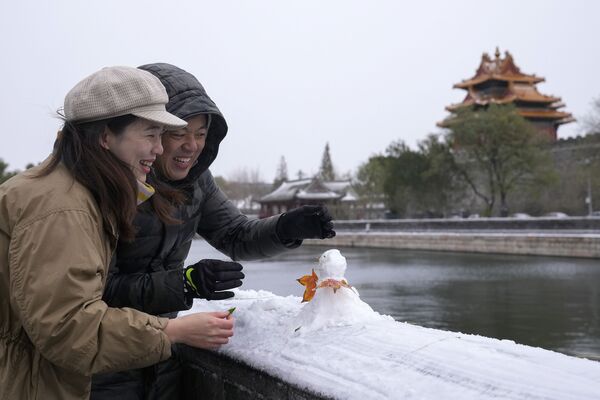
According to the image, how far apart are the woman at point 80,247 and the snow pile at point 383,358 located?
0.26 m

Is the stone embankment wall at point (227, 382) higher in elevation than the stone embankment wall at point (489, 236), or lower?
higher

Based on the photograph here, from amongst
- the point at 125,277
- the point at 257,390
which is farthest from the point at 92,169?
the point at 257,390

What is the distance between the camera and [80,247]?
107 cm

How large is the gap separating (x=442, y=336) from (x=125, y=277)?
85cm

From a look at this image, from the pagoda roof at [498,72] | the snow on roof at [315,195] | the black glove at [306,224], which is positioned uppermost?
the pagoda roof at [498,72]

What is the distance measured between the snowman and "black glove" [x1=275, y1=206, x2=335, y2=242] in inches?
3.9

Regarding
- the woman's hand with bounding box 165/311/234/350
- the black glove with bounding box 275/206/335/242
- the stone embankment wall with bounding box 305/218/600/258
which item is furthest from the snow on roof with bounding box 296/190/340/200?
the woman's hand with bounding box 165/311/234/350

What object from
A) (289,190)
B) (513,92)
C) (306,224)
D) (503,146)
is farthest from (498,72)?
(306,224)

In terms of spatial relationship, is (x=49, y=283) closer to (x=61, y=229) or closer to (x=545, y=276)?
(x=61, y=229)

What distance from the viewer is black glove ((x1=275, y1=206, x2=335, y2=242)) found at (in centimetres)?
176

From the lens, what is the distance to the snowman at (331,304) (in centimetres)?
165

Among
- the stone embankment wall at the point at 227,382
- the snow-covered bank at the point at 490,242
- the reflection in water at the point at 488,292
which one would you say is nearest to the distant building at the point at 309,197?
the snow-covered bank at the point at 490,242

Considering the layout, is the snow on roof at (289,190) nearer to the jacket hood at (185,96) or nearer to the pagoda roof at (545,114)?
the pagoda roof at (545,114)

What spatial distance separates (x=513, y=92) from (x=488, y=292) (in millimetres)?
23520
